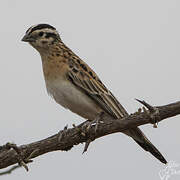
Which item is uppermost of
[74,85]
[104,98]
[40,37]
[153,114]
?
[40,37]

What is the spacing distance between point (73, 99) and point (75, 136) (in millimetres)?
1680

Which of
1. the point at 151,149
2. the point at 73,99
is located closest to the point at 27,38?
the point at 73,99

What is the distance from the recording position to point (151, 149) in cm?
885

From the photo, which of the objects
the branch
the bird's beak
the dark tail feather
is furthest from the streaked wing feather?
the branch

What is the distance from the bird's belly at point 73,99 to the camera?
8.65 meters

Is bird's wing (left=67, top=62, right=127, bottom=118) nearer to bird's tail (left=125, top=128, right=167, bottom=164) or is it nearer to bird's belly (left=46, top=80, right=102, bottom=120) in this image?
bird's belly (left=46, top=80, right=102, bottom=120)

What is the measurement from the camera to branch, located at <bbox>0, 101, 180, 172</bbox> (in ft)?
19.5

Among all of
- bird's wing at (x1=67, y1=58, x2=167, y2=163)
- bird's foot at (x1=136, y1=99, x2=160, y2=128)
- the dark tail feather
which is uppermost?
bird's foot at (x1=136, y1=99, x2=160, y2=128)

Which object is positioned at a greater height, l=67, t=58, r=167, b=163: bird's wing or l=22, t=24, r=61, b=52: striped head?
l=22, t=24, r=61, b=52: striped head

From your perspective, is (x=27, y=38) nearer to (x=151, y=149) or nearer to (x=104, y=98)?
(x=104, y=98)

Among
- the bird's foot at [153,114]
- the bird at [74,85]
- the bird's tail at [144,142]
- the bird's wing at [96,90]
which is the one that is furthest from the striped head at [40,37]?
the bird's foot at [153,114]

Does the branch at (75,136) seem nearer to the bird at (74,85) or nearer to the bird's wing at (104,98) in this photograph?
the bird at (74,85)

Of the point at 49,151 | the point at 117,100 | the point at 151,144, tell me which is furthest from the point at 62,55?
the point at 49,151

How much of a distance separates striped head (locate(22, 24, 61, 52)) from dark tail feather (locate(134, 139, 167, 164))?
2.81m
